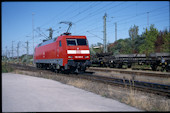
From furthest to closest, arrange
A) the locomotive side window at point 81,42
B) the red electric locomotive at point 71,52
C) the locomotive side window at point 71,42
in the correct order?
the locomotive side window at point 81,42, the locomotive side window at point 71,42, the red electric locomotive at point 71,52

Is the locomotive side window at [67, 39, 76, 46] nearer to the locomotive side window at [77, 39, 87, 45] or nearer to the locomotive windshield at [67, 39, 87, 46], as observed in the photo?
the locomotive windshield at [67, 39, 87, 46]

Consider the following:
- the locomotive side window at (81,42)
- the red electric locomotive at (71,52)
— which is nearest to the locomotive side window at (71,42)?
the red electric locomotive at (71,52)

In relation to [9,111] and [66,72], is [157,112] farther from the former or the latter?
[66,72]

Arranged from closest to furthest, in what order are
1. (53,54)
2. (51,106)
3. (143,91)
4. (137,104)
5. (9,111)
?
(9,111)
(51,106)
(137,104)
(143,91)
(53,54)

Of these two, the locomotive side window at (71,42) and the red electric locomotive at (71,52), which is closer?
the red electric locomotive at (71,52)

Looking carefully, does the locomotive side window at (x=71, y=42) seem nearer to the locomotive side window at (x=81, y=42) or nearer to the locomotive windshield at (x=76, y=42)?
the locomotive windshield at (x=76, y=42)

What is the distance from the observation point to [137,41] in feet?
157

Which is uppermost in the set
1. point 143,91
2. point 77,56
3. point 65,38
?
point 65,38

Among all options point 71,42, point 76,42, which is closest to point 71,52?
point 71,42

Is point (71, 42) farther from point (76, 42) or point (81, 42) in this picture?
point (81, 42)

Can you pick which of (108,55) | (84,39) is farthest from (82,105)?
(108,55)

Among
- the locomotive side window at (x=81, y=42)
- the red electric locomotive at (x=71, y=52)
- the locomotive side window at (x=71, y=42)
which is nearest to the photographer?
the red electric locomotive at (x=71, y=52)

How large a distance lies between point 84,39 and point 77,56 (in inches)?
75.6

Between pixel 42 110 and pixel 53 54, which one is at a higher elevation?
pixel 53 54
